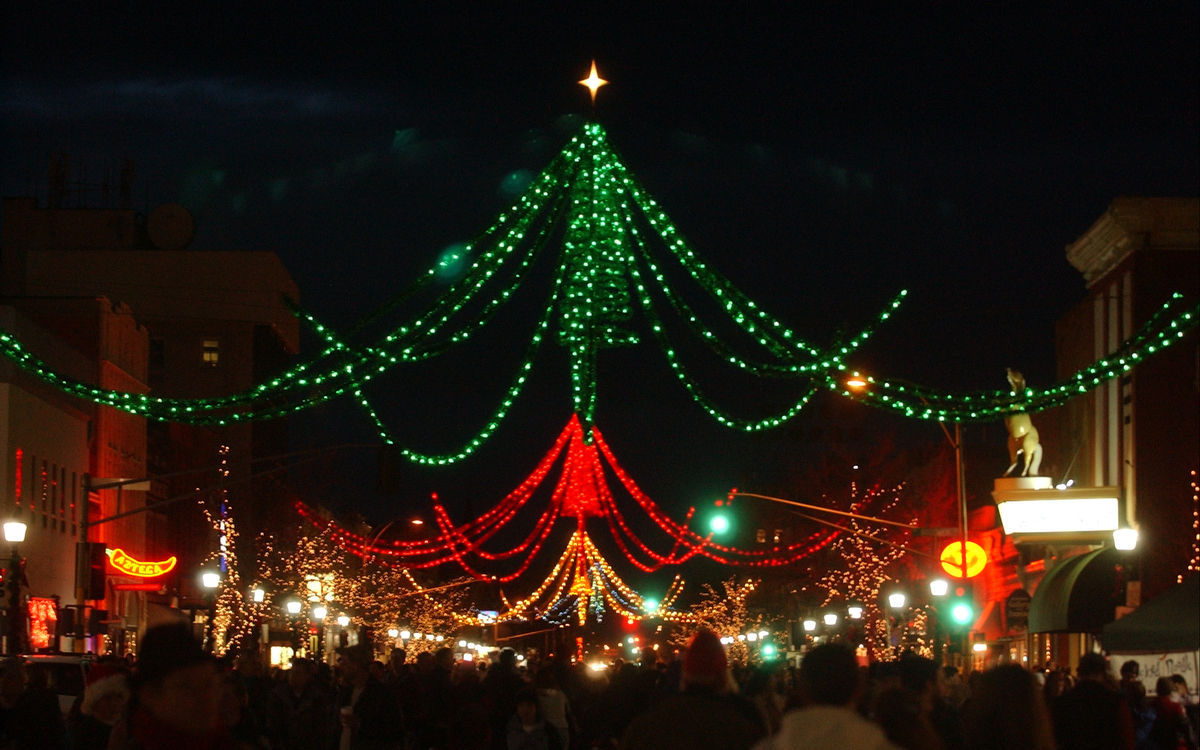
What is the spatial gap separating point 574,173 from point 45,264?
2435 inches

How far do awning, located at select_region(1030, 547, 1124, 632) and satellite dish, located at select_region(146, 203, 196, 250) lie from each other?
179 feet

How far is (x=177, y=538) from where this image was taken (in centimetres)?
6900

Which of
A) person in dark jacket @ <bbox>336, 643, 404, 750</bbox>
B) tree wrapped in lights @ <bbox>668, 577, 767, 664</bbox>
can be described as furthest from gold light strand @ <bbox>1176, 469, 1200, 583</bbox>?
tree wrapped in lights @ <bbox>668, 577, 767, 664</bbox>

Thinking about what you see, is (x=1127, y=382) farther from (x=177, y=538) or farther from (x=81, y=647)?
(x=177, y=538)

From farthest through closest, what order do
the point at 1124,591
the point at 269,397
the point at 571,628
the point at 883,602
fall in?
the point at 571,628 < the point at 883,602 < the point at 1124,591 < the point at 269,397

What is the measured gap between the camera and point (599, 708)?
16719mm

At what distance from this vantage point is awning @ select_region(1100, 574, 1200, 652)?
79.5 feet

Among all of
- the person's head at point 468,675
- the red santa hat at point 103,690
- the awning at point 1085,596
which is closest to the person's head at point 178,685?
the red santa hat at point 103,690

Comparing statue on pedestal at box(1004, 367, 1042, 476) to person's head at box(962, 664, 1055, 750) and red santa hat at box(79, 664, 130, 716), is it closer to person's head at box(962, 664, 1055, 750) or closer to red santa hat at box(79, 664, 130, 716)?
red santa hat at box(79, 664, 130, 716)

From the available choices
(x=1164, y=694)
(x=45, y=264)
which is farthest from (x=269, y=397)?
(x=45, y=264)

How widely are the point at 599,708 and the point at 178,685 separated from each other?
33.7 ft

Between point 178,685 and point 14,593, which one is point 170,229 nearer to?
point 14,593

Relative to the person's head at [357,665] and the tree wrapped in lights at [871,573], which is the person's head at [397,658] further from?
the tree wrapped in lights at [871,573]

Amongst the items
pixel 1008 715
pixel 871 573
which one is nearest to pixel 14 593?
pixel 1008 715
